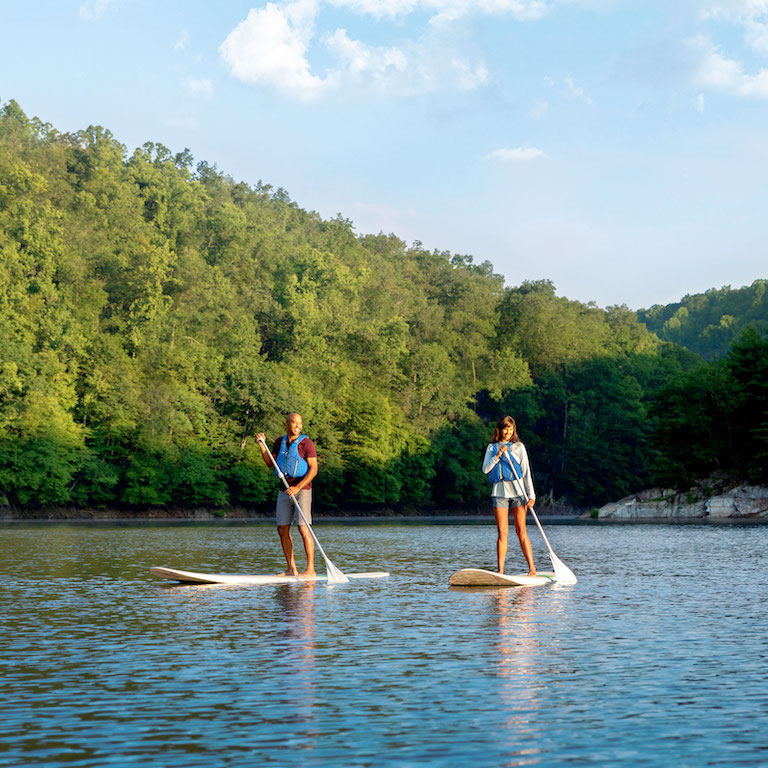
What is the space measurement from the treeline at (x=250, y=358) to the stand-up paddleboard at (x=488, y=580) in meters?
52.2

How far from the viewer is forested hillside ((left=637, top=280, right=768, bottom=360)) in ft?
456

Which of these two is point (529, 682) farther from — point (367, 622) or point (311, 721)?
point (367, 622)

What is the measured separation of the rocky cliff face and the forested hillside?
62554mm

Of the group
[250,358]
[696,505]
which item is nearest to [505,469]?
[696,505]

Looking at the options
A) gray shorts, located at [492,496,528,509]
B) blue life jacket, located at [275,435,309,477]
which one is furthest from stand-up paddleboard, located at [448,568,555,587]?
blue life jacket, located at [275,435,309,477]

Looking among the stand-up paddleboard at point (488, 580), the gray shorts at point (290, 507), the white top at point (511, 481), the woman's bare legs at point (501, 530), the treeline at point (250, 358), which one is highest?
the treeline at point (250, 358)

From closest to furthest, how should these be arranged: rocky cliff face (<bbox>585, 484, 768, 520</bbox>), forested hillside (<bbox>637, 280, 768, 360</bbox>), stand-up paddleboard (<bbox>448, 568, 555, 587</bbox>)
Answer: stand-up paddleboard (<bbox>448, 568, 555, 587</bbox>) → rocky cliff face (<bbox>585, 484, 768, 520</bbox>) → forested hillside (<bbox>637, 280, 768, 360</bbox>)

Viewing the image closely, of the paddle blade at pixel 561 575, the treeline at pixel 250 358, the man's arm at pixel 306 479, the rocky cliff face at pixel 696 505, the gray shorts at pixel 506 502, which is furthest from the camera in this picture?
the treeline at pixel 250 358

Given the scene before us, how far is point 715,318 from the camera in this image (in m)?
147

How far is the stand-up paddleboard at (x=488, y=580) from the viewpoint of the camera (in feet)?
52.4

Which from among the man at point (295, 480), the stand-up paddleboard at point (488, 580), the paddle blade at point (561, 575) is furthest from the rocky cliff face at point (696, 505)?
the man at point (295, 480)

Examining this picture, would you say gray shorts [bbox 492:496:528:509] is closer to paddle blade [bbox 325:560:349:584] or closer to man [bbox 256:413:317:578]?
paddle blade [bbox 325:560:349:584]

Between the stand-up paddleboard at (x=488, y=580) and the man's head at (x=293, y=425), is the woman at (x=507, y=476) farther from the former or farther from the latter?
the man's head at (x=293, y=425)

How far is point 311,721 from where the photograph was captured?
281 inches
